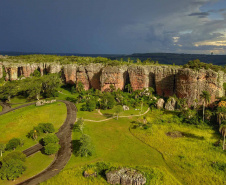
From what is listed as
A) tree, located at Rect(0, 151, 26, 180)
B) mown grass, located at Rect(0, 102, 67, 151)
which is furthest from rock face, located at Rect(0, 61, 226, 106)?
tree, located at Rect(0, 151, 26, 180)

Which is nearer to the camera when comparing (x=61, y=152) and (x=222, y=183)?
(x=222, y=183)

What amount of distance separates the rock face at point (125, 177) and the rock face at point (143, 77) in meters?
38.9

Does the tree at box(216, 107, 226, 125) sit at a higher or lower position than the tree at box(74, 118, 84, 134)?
higher

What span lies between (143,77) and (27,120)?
51118 millimetres

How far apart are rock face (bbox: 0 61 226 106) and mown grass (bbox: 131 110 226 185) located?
1564cm

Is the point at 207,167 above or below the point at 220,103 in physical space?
below

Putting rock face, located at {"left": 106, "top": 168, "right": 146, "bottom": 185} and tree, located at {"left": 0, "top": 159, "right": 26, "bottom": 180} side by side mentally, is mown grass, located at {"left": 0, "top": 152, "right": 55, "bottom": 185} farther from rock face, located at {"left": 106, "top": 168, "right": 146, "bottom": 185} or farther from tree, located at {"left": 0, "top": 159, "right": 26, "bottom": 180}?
rock face, located at {"left": 106, "top": 168, "right": 146, "bottom": 185}

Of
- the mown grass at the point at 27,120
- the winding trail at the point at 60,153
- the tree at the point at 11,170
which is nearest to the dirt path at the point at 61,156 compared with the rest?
the winding trail at the point at 60,153

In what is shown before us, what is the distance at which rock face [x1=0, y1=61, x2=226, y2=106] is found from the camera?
202 ft

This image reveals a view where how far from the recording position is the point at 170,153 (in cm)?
3903

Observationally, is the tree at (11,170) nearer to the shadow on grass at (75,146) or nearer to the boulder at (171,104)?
the shadow on grass at (75,146)

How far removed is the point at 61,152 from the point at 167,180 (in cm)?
2442

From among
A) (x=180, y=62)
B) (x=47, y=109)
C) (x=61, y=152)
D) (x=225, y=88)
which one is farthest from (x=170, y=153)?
(x=180, y=62)

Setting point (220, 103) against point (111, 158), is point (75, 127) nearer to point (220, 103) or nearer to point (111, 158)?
point (111, 158)
